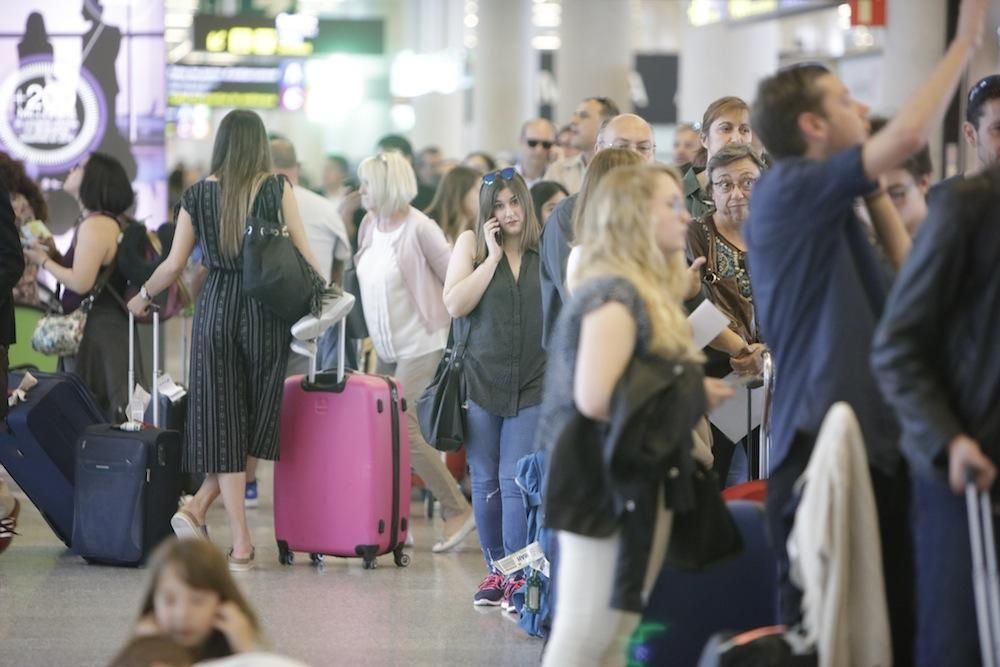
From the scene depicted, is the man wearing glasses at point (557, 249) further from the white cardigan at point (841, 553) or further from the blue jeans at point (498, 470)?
the white cardigan at point (841, 553)

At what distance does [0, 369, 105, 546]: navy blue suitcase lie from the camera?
7.81m

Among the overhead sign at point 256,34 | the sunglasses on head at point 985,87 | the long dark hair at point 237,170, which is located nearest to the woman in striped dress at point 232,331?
the long dark hair at point 237,170

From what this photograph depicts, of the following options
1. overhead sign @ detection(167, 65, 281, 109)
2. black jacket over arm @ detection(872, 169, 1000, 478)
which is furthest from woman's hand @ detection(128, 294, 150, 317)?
overhead sign @ detection(167, 65, 281, 109)

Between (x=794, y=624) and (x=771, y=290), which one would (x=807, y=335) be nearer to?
(x=771, y=290)

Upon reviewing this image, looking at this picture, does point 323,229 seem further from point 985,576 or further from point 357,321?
point 985,576

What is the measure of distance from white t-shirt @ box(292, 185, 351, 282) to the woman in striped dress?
5.66 ft

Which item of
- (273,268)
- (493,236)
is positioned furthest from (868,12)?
(273,268)

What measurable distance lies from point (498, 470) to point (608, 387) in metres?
3.10

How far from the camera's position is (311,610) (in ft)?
22.0

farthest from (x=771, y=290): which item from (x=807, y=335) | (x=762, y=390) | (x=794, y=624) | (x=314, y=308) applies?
(x=314, y=308)

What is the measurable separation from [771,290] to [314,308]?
12.2 feet

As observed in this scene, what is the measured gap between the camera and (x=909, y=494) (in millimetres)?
4086

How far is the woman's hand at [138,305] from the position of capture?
310 inches

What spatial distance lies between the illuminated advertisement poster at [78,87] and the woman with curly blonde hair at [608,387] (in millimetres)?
6878
